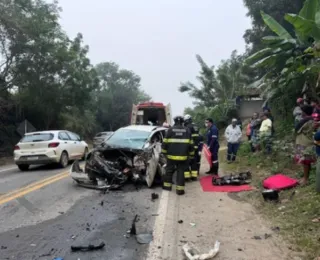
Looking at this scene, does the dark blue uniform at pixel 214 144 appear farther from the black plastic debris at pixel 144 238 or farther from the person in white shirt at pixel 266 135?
the black plastic debris at pixel 144 238

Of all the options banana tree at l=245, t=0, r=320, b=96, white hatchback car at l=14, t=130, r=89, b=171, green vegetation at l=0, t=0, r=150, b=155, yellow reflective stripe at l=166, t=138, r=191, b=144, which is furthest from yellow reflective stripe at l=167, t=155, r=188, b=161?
green vegetation at l=0, t=0, r=150, b=155

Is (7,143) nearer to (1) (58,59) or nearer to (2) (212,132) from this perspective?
(1) (58,59)

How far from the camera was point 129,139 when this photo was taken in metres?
9.91

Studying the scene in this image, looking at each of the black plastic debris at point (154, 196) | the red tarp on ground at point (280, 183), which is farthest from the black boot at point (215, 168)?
the black plastic debris at point (154, 196)

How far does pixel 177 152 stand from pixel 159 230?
3.17 meters

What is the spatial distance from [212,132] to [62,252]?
7.10 metres

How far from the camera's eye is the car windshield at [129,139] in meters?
9.56

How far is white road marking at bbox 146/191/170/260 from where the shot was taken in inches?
179

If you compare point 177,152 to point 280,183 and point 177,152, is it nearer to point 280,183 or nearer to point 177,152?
point 177,152

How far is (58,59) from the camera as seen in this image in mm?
25125

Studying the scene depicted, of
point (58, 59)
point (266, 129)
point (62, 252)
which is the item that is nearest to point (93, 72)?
point (58, 59)

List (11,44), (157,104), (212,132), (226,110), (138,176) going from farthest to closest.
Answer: (226,110), (11,44), (157,104), (212,132), (138,176)

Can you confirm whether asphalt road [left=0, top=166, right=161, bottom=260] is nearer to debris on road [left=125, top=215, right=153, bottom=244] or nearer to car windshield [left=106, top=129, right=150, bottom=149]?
debris on road [left=125, top=215, right=153, bottom=244]

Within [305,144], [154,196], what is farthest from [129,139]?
[305,144]
